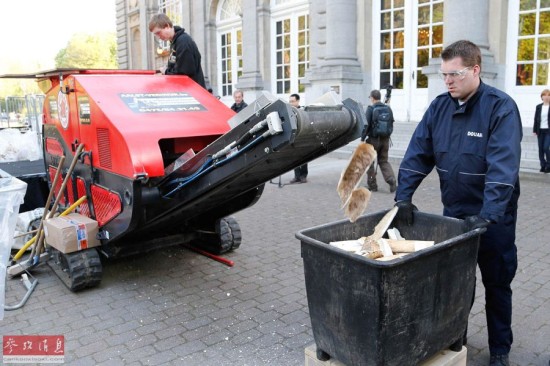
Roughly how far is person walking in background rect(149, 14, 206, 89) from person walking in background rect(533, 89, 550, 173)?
6.78m

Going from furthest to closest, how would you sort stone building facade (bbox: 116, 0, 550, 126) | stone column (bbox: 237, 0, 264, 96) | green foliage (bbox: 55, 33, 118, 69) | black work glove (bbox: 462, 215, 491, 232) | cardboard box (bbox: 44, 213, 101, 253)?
1. green foliage (bbox: 55, 33, 118, 69)
2. stone column (bbox: 237, 0, 264, 96)
3. stone building facade (bbox: 116, 0, 550, 126)
4. cardboard box (bbox: 44, 213, 101, 253)
5. black work glove (bbox: 462, 215, 491, 232)

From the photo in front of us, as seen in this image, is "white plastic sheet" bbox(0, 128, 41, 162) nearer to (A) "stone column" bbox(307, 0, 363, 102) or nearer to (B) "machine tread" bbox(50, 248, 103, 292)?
(B) "machine tread" bbox(50, 248, 103, 292)

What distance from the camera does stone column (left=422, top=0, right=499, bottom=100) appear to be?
1030cm

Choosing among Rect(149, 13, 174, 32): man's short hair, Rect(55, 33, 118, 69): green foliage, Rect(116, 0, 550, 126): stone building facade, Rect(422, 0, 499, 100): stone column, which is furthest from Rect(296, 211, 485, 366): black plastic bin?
Rect(55, 33, 118, 69): green foliage

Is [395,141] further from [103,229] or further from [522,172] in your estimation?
[103,229]

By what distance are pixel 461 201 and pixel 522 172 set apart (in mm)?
7118

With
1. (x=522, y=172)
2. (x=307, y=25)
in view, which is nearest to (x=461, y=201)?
(x=522, y=172)

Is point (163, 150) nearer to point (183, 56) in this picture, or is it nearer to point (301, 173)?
point (183, 56)

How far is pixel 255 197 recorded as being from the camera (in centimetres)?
502

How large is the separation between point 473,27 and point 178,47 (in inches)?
289

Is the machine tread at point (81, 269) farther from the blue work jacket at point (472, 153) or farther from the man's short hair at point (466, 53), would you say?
the man's short hair at point (466, 53)

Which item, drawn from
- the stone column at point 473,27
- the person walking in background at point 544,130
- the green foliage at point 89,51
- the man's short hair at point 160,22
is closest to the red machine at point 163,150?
the man's short hair at point 160,22

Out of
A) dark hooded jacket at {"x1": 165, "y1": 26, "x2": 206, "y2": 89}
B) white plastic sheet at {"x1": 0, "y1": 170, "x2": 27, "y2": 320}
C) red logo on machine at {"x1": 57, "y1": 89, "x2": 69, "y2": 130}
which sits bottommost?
white plastic sheet at {"x1": 0, "y1": 170, "x2": 27, "y2": 320}

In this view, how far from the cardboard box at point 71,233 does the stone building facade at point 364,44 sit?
2539 millimetres
